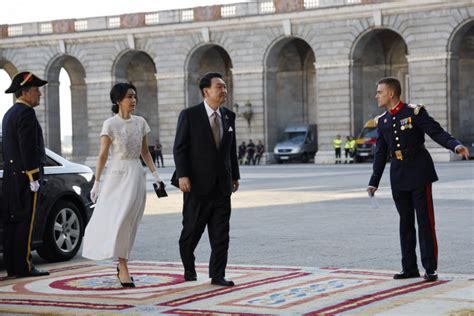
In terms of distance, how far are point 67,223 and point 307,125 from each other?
136ft

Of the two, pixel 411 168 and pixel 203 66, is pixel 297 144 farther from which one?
pixel 411 168

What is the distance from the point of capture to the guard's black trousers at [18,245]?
32.9 ft

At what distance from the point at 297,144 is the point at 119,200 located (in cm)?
4236

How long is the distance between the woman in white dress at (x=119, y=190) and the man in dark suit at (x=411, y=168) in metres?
2.19

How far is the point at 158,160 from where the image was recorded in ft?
174

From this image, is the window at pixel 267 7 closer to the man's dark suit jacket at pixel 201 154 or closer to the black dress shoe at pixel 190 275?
the man's dark suit jacket at pixel 201 154

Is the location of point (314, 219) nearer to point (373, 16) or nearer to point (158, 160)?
point (373, 16)

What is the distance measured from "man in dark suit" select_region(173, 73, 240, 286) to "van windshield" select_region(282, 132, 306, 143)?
42591mm

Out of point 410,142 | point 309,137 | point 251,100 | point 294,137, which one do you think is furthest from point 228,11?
point 410,142

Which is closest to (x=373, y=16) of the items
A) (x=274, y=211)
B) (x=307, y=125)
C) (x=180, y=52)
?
(x=307, y=125)

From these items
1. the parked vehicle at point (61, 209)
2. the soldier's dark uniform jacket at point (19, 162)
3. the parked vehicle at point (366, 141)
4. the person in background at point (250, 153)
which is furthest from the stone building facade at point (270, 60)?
the soldier's dark uniform jacket at point (19, 162)

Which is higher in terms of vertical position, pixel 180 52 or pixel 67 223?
pixel 180 52

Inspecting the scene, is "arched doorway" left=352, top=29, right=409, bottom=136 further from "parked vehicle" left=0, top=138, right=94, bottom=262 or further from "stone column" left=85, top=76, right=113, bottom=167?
"parked vehicle" left=0, top=138, right=94, bottom=262

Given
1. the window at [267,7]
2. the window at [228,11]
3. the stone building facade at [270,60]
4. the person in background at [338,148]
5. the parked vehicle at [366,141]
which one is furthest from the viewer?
the window at [228,11]
